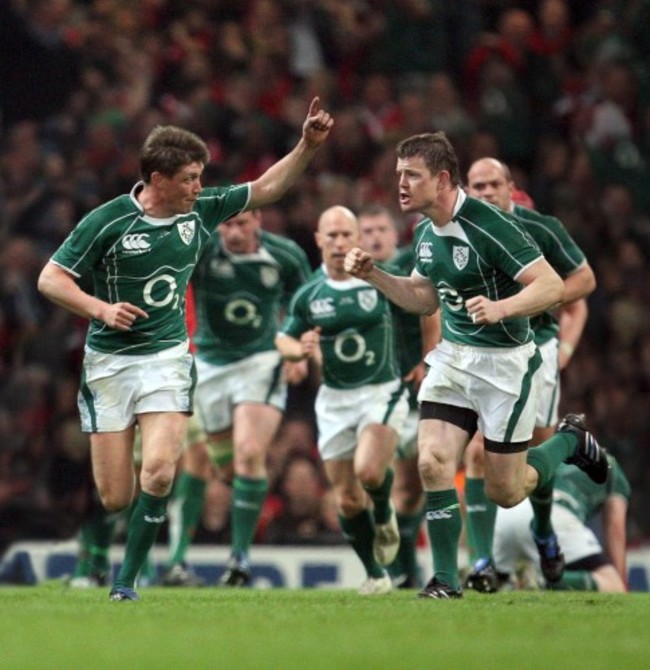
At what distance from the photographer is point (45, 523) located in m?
13.0

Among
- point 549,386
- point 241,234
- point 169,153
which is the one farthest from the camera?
point 241,234

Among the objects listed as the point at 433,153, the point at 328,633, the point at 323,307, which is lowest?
the point at 328,633

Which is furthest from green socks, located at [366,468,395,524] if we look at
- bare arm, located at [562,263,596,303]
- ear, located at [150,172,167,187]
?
ear, located at [150,172,167,187]

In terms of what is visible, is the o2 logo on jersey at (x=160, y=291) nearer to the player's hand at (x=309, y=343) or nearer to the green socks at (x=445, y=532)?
the player's hand at (x=309, y=343)

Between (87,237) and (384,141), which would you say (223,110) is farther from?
(87,237)

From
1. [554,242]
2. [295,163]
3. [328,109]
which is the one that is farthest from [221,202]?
[328,109]

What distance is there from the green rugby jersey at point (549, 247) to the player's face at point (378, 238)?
127 cm

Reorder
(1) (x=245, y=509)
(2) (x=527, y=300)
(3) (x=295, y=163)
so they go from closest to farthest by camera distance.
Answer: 1. (2) (x=527, y=300)
2. (3) (x=295, y=163)
3. (1) (x=245, y=509)

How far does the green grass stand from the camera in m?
5.32

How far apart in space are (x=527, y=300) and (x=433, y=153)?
34.5 inches

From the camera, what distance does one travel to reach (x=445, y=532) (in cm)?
780

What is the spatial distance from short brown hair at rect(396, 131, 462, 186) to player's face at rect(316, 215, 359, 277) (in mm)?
1984

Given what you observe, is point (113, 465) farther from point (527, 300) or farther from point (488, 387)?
point (527, 300)

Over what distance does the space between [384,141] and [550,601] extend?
7920 millimetres
